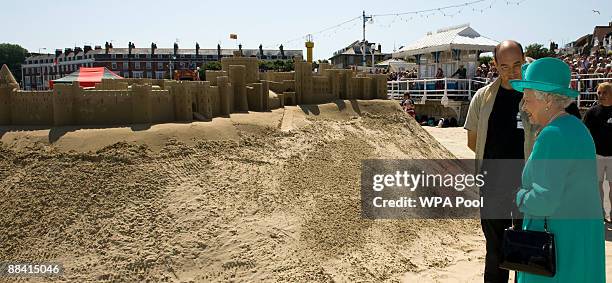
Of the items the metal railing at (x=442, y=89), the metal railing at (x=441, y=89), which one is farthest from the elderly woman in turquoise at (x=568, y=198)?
the metal railing at (x=441, y=89)

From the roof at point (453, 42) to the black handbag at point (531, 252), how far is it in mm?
19041

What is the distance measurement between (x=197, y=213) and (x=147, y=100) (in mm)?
2417

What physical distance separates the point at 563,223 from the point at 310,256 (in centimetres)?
431

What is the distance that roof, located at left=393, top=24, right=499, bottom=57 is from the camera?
20.6 meters

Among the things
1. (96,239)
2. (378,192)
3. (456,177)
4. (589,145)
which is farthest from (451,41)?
(589,145)

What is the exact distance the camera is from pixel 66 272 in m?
6.19

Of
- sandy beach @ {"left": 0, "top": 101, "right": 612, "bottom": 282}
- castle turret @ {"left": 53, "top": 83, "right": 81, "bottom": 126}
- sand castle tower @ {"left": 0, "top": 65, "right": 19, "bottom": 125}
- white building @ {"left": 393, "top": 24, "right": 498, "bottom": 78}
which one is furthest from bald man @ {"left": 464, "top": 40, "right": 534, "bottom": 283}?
white building @ {"left": 393, "top": 24, "right": 498, "bottom": 78}

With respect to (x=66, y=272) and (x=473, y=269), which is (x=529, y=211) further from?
(x=66, y=272)

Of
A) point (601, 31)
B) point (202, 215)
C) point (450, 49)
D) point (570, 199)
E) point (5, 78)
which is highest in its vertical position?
Answer: point (601, 31)

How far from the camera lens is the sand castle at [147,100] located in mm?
8180

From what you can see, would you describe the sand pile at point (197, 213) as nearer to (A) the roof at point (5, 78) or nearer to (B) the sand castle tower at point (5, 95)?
(B) the sand castle tower at point (5, 95)

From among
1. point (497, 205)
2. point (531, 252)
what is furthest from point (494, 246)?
point (531, 252)

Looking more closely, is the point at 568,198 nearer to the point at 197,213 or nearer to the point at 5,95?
the point at 197,213

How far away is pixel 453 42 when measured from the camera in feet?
67.9
